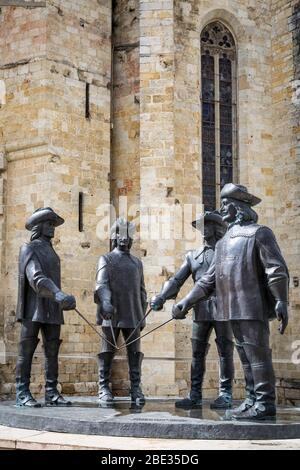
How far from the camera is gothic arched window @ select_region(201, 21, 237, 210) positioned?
16.3 metres

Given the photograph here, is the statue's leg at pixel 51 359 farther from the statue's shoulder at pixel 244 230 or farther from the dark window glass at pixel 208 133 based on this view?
the dark window glass at pixel 208 133

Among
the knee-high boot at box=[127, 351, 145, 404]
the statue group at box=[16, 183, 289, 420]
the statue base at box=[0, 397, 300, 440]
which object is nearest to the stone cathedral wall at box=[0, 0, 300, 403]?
the knee-high boot at box=[127, 351, 145, 404]

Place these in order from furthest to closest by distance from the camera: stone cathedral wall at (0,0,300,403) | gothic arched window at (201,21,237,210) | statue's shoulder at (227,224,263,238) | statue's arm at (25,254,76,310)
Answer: gothic arched window at (201,21,237,210) → stone cathedral wall at (0,0,300,403) → statue's arm at (25,254,76,310) → statue's shoulder at (227,224,263,238)

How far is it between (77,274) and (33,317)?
6.10 m

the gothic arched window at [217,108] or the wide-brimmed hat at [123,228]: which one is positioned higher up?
the gothic arched window at [217,108]

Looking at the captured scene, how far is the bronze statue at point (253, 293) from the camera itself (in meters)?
6.73

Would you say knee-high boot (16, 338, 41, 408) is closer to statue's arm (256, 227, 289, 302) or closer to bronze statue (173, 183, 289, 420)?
bronze statue (173, 183, 289, 420)

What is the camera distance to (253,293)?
684cm

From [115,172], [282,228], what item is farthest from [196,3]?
[282,228]

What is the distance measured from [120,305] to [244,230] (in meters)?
2.33

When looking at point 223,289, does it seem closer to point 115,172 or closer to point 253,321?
point 253,321

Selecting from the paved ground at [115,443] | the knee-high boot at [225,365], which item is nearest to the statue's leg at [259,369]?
the paved ground at [115,443]

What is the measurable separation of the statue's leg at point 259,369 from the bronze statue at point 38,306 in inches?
93.9

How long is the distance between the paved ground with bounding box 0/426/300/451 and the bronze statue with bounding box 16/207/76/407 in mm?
1856
